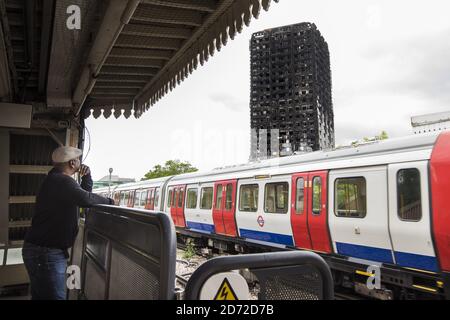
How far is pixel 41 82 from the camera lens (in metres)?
5.25

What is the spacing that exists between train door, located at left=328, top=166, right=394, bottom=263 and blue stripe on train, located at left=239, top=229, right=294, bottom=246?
1415mm

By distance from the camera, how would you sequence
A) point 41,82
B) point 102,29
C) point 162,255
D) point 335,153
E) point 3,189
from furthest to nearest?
1. point 335,153
2. point 3,189
3. point 41,82
4. point 102,29
5. point 162,255

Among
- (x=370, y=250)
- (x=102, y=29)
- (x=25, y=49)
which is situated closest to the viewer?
(x=102, y=29)

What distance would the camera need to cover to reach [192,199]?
1344 centimetres

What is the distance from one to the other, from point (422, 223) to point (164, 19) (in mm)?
4635

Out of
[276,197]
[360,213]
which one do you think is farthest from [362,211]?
[276,197]

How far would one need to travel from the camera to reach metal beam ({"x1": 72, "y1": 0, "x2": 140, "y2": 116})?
119 inches

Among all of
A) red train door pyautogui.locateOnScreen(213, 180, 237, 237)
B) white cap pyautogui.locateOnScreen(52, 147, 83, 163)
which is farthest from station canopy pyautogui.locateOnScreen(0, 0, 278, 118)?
red train door pyautogui.locateOnScreen(213, 180, 237, 237)

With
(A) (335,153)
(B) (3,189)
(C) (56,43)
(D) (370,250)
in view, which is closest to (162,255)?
(C) (56,43)

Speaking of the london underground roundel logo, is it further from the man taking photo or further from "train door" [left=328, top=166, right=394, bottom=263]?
the man taking photo

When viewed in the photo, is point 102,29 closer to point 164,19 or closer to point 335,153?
point 164,19

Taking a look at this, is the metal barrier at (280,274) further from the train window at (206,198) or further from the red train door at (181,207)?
the red train door at (181,207)

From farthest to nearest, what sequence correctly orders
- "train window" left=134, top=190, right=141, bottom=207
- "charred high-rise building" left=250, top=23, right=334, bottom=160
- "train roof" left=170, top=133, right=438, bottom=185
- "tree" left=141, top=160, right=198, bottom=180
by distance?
"charred high-rise building" left=250, top=23, right=334, bottom=160
"tree" left=141, top=160, right=198, bottom=180
"train window" left=134, top=190, right=141, bottom=207
"train roof" left=170, top=133, right=438, bottom=185

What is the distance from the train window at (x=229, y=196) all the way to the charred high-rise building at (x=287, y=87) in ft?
251
